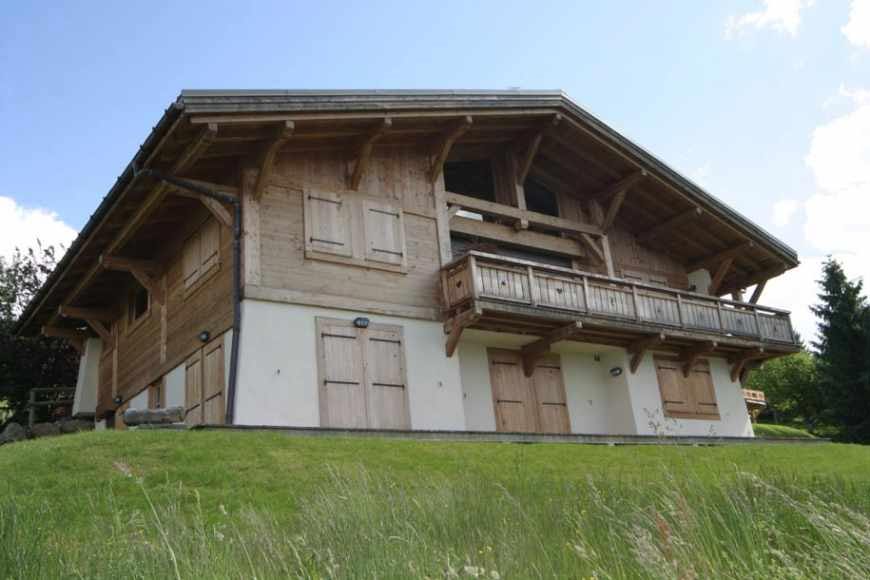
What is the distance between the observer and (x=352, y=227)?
1869 cm

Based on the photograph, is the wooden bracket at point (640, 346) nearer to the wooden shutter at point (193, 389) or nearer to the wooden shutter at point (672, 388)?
the wooden shutter at point (672, 388)

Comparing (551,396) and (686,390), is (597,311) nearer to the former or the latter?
(551,396)

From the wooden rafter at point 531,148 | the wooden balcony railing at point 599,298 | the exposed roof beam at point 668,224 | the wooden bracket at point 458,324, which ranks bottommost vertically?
the wooden bracket at point 458,324

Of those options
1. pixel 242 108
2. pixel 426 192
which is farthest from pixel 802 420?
pixel 242 108

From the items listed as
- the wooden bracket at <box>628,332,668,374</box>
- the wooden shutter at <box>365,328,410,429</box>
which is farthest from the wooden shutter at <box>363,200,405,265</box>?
the wooden bracket at <box>628,332,668,374</box>

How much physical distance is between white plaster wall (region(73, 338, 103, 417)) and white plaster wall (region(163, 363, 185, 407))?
6.31 m

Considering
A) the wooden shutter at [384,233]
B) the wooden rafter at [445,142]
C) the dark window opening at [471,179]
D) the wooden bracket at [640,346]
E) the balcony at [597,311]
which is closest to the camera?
the balcony at [597,311]

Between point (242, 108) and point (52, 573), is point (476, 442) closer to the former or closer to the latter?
point (242, 108)

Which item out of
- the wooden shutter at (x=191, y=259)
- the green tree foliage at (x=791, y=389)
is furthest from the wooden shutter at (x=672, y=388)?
the green tree foliage at (x=791, y=389)

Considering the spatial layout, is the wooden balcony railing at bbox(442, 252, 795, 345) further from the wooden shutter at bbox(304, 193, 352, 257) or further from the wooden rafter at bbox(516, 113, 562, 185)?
the wooden rafter at bbox(516, 113, 562, 185)

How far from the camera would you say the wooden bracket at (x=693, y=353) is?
2295cm

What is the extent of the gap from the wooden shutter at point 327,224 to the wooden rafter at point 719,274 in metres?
11.8

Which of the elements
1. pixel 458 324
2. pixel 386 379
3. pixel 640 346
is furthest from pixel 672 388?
pixel 386 379

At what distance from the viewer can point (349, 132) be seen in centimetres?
1839
